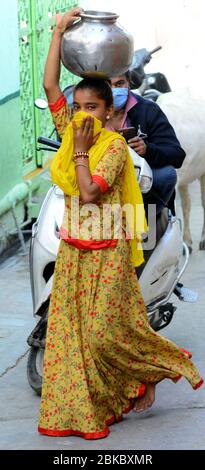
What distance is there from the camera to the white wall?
14.9 meters

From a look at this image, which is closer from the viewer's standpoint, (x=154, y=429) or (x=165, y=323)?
(x=154, y=429)

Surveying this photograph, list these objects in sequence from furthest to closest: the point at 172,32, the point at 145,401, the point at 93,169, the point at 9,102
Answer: the point at 172,32, the point at 9,102, the point at 145,401, the point at 93,169

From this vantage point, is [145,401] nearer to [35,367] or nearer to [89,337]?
[89,337]

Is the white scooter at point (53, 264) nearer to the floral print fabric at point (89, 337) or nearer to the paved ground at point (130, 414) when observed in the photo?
the paved ground at point (130, 414)

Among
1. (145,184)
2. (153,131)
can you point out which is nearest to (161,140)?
(153,131)

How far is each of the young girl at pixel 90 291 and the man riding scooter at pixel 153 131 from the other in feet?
2.09

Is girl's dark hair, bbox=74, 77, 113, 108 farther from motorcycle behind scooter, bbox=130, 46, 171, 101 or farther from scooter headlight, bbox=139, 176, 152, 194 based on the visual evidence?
motorcycle behind scooter, bbox=130, 46, 171, 101

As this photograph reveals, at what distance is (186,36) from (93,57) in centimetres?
1111

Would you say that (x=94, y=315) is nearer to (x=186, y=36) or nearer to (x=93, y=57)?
(x=93, y=57)

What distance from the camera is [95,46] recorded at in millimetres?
4934

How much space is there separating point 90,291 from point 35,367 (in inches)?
35.3

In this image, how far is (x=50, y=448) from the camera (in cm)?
488

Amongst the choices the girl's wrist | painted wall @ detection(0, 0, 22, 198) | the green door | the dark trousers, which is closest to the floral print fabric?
the dark trousers
